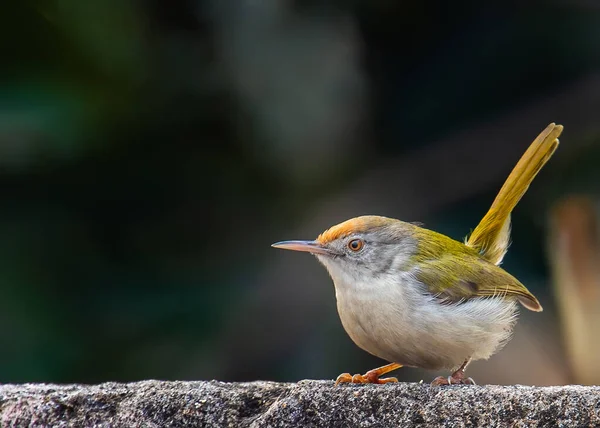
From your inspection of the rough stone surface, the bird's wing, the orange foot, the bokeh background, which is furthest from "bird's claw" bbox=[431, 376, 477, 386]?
the bokeh background

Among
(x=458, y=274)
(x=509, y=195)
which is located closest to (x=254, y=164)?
(x=509, y=195)

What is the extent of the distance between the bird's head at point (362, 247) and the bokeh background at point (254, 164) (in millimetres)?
1419

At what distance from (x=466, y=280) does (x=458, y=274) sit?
40mm

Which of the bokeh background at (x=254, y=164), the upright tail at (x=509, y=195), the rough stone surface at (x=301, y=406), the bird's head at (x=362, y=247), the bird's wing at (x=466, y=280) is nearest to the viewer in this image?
the rough stone surface at (x=301, y=406)

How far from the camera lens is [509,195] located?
14.3 ft

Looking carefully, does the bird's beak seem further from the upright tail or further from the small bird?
the upright tail

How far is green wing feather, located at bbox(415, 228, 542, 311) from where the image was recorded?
3.60m

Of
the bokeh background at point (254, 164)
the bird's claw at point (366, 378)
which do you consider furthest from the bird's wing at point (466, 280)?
the bokeh background at point (254, 164)

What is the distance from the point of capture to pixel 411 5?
6152mm

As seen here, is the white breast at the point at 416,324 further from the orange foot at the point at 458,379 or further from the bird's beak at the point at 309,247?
the bird's beak at the point at 309,247

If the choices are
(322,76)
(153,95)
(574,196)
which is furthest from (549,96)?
(153,95)

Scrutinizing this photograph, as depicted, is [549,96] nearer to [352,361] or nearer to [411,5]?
[411,5]

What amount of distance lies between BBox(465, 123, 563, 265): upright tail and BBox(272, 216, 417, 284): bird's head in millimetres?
586

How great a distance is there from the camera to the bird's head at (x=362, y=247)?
12.3ft
